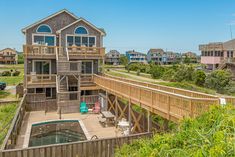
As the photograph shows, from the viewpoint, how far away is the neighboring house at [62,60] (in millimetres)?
18922

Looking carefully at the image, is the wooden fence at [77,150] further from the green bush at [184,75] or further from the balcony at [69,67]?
the green bush at [184,75]

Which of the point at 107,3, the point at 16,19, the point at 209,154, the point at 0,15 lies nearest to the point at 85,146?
the point at 209,154

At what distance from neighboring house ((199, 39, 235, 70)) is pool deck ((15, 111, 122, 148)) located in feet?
81.3

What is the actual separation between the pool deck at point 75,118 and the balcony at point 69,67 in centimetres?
→ 351

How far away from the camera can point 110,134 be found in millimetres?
13008

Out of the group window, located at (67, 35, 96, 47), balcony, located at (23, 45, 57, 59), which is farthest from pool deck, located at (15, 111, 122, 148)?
window, located at (67, 35, 96, 47)

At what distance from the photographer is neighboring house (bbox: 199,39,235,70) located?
35281 millimetres

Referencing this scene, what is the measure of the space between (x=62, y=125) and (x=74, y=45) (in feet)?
30.0

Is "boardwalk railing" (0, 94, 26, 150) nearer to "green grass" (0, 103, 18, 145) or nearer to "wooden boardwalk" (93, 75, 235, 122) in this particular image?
"green grass" (0, 103, 18, 145)

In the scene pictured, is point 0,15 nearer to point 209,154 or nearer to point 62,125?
point 62,125

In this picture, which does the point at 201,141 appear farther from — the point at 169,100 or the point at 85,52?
the point at 85,52

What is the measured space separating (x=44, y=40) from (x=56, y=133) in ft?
36.7

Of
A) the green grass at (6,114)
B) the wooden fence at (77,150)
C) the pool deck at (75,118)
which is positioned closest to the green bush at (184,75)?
the pool deck at (75,118)

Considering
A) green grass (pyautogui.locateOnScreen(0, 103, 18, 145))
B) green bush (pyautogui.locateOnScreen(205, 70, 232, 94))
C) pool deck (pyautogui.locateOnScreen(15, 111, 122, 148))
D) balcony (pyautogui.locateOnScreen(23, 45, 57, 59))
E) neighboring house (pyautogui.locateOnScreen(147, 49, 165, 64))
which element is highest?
Answer: neighboring house (pyautogui.locateOnScreen(147, 49, 165, 64))
